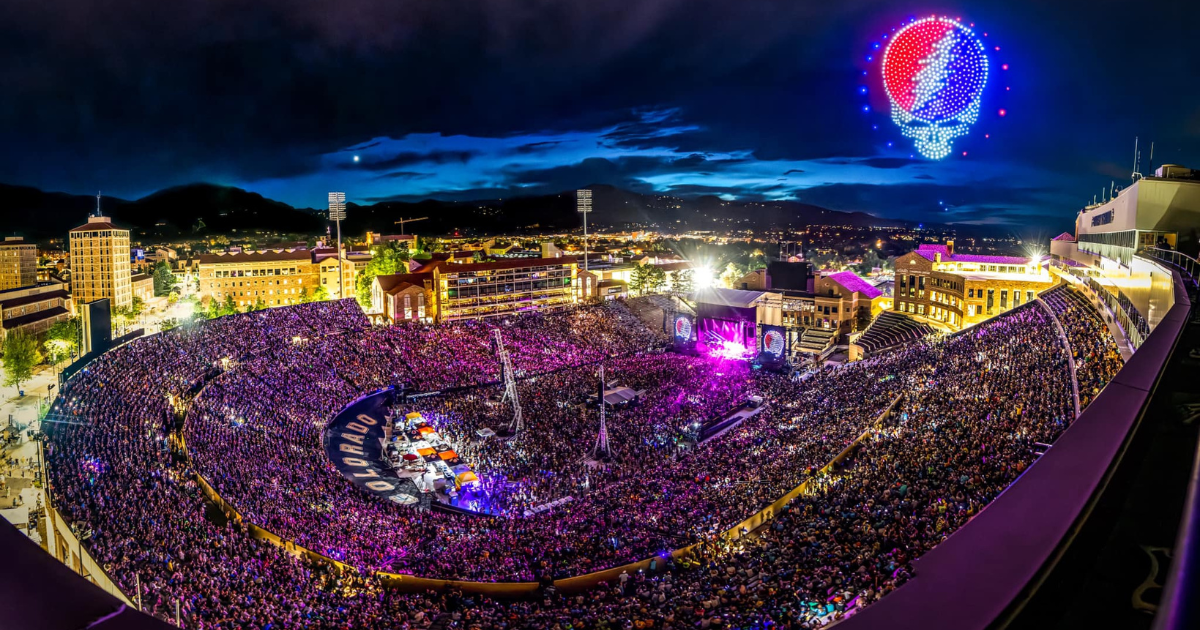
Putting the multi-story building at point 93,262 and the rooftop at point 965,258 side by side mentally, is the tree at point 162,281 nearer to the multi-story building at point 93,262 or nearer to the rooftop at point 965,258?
the multi-story building at point 93,262

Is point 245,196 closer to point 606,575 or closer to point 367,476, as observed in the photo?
point 367,476

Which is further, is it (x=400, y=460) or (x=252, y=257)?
(x=252, y=257)

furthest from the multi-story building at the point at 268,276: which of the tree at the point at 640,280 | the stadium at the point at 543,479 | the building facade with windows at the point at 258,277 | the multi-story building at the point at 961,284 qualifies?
the multi-story building at the point at 961,284

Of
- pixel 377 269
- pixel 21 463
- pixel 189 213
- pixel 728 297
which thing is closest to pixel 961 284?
pixel 728 297

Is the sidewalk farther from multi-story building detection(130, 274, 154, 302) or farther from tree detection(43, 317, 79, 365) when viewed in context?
multi-story building detection(130, 274, 154, 302)

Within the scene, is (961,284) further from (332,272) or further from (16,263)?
(16,263)

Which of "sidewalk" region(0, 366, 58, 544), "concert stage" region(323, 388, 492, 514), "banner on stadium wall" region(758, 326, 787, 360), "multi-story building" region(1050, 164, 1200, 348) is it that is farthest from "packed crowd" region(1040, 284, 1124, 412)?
"sidewalk" region(0, 366, 58, 544)

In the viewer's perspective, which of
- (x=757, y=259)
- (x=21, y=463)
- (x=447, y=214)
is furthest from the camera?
(x=447, y=214)

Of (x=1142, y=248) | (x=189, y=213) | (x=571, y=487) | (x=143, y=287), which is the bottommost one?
(x=571, y=487)
